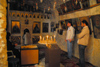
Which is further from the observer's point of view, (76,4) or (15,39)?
(15,39)

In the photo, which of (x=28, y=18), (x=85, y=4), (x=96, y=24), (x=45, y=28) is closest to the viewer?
(x=96, y=24)

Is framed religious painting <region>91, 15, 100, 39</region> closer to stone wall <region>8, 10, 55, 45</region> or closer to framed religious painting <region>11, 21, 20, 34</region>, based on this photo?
stone wall <region>8, 10, 55, 45</region>

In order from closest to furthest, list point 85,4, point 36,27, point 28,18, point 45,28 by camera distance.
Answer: point 85,4 → point 28,18 → point 36,27 → point 45,28

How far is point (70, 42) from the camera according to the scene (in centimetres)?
560

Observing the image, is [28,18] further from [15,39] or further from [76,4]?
[76,4]

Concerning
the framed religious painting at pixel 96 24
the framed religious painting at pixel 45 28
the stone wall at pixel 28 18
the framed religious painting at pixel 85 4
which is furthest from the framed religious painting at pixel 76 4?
the framed religious painting at pixel 45 28

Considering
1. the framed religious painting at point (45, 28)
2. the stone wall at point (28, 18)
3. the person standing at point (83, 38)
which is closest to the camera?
the person standing at point (83, 38)

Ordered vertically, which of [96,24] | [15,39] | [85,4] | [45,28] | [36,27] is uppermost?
[85,4]

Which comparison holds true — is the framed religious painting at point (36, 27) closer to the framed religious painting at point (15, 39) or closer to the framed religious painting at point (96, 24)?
the framed religious painting at point (15, 39)

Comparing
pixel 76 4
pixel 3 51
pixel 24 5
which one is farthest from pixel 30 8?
pixel 3 51

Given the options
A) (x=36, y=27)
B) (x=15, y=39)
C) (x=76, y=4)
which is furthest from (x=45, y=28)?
(x=76, y=4)

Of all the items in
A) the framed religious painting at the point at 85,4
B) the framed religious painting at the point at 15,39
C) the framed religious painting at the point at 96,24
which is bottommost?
the framed religious painting at the point at 15,39

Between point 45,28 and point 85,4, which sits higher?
point 85,4

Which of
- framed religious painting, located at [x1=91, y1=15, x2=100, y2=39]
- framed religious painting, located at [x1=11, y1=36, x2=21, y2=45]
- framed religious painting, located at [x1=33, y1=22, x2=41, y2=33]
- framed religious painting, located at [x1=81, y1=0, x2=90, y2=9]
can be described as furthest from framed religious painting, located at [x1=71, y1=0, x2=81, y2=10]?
framed religious painting, located at [x1=11, y1=36, x2=21, y2=45]
